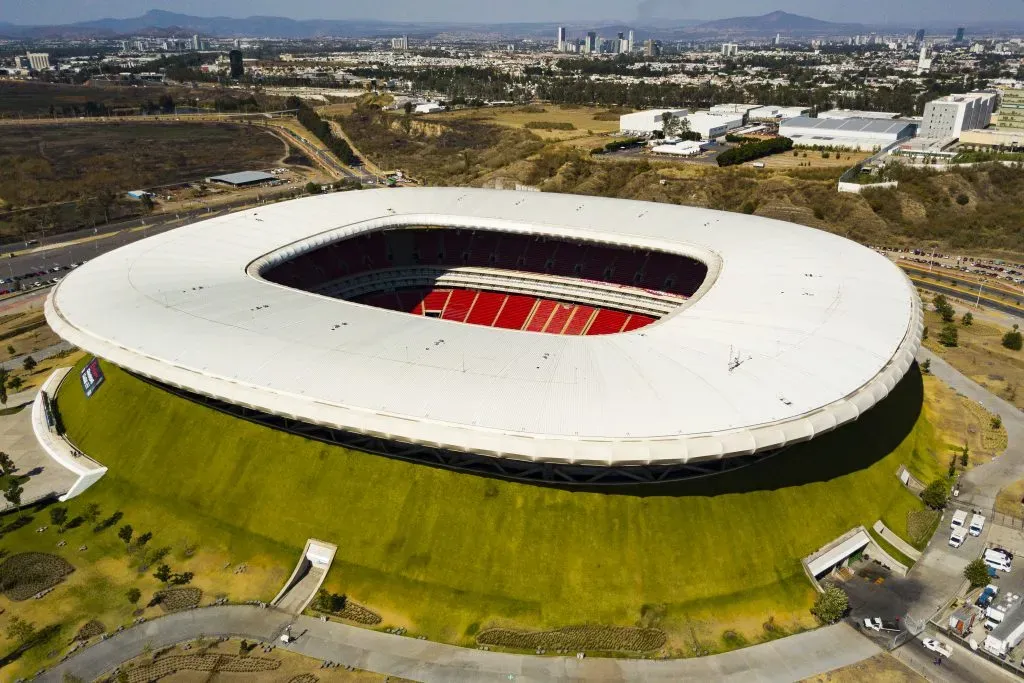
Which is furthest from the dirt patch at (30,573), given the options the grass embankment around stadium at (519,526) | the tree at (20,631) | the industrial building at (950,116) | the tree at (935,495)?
the industrial building at (950,116)

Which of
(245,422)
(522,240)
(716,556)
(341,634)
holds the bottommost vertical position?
(341,634)

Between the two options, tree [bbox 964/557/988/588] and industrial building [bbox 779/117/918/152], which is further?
industrial building [bbox 779/117/918/152]

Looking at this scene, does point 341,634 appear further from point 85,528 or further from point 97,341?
point 97,341

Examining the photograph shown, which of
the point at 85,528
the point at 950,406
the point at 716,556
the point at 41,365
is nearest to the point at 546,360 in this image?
the point at 716,556

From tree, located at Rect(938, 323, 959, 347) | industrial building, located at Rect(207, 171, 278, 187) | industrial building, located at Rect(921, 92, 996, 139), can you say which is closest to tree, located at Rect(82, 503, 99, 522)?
tree, located at Rect(938, 323, 959, 347)

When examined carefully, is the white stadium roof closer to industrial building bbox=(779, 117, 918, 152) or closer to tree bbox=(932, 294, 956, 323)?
tree bbox=(932, 294, 956, 323)
